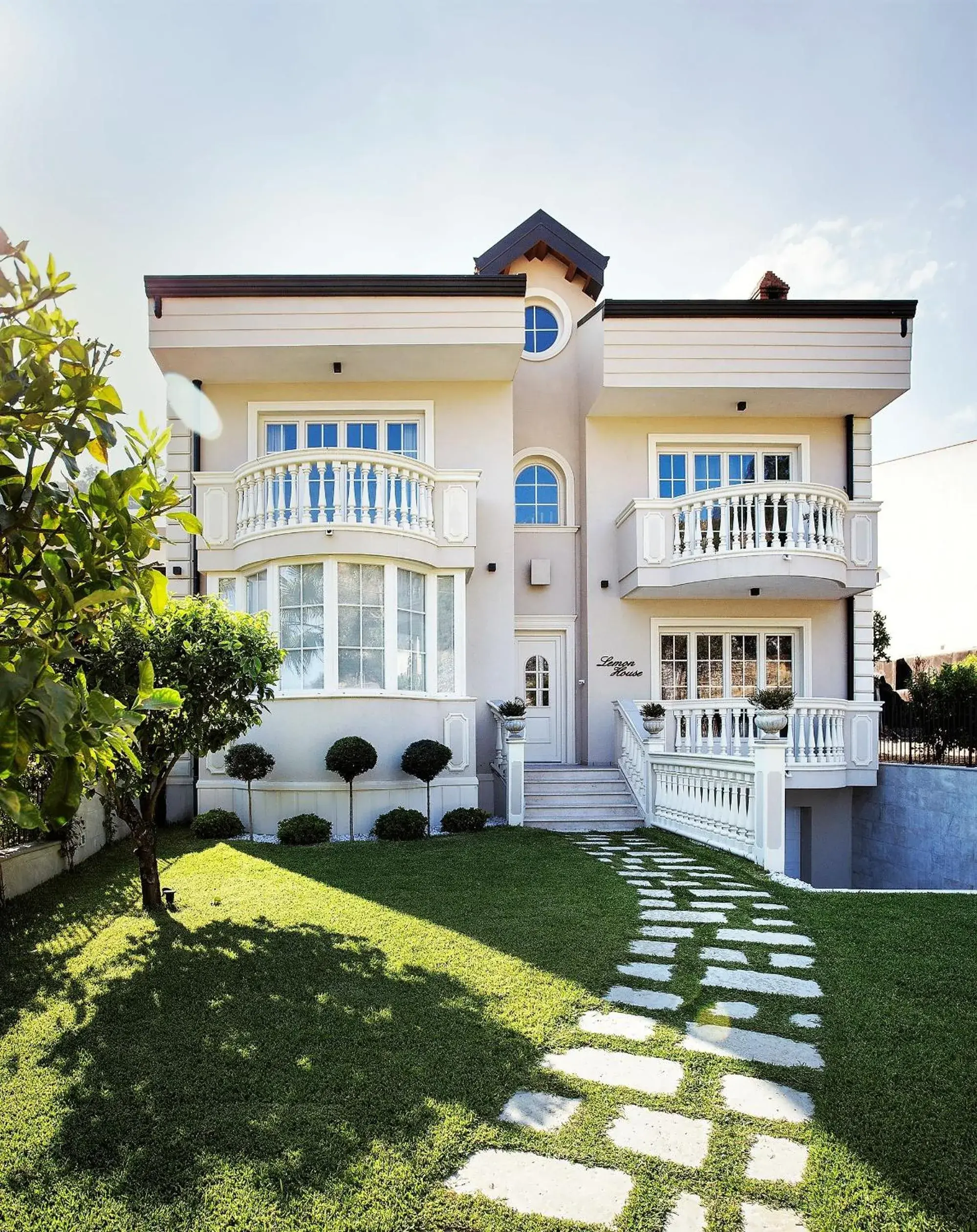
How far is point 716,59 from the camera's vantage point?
7.44m

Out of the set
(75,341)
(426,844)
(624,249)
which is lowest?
(426,844)

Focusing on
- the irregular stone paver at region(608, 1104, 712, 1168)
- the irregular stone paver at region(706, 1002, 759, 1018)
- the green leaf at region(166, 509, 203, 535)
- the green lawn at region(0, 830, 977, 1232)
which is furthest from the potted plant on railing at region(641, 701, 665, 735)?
the green leaf at region(166, 509, 203, 535)

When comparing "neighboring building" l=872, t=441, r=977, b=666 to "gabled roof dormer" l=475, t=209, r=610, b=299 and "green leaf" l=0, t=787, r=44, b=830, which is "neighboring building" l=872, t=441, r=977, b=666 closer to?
"gabled roof dormer" l=475, t=209, r=610, b=299

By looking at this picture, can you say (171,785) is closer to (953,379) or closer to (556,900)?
(556,900)

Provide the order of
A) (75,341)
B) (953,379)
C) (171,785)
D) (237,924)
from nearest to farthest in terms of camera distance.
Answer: (75,341) < (237,924) < (171,785) < (953,379)

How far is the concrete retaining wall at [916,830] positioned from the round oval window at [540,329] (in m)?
8.54

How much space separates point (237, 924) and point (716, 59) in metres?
8.74

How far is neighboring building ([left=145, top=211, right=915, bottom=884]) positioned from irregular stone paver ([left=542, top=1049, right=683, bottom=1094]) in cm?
588

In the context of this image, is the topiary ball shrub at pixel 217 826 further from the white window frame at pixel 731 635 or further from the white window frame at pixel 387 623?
the white window frame at pixel 731 635

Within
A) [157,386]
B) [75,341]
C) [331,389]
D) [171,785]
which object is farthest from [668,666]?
[75,341]

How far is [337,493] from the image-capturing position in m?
9.89

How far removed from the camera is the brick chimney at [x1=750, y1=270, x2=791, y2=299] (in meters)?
13.5

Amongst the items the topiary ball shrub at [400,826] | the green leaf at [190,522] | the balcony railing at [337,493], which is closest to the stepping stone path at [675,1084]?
the green leaf at [190,522]

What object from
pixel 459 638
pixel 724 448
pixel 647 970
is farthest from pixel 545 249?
pixel 647 970
